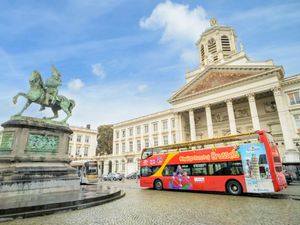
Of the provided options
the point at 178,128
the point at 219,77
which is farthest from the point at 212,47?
the point at 178,128

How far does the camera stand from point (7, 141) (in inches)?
372

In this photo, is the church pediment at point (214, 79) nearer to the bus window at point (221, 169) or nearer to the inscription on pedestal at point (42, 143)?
the bus window at point (221, 169)

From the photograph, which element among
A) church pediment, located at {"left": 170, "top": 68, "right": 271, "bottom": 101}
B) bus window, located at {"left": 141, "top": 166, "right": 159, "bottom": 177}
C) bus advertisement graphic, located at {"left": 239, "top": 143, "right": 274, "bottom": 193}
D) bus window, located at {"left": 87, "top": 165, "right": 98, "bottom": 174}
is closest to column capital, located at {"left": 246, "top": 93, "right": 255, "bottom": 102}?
church pediment, located at {"left": 170, "top": 68, "right": 271, "bottom": 101}

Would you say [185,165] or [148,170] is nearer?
[185,165]

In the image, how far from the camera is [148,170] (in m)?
16.5

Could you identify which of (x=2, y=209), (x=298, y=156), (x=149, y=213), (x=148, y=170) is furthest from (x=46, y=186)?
(x=298, y=156)

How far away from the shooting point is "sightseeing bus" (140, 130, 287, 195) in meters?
10.6

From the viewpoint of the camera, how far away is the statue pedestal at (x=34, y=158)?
8.56 meters

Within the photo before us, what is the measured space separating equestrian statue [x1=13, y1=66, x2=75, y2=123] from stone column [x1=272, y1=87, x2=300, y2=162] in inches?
1005

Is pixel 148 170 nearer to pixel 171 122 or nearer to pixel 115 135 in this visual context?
pixel 171 122

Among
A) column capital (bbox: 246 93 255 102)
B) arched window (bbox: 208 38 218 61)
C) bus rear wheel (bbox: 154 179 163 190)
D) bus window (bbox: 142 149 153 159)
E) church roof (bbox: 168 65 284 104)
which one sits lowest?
bus rear wheel (bbox: 154 179 163 190)

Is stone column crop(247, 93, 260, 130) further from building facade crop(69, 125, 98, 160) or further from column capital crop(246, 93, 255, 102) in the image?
building facade crop(69, 125, 98, 160)

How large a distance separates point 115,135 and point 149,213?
1821 inches

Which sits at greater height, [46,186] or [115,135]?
[115,135]
